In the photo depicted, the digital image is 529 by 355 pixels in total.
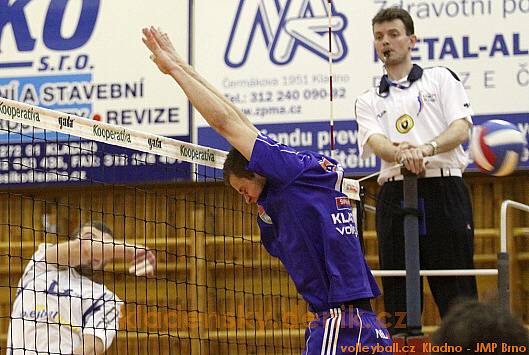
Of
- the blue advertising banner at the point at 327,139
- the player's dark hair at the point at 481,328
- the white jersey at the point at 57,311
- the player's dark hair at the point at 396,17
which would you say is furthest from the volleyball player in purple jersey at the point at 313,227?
the blue advertising banner at the point at 327,139

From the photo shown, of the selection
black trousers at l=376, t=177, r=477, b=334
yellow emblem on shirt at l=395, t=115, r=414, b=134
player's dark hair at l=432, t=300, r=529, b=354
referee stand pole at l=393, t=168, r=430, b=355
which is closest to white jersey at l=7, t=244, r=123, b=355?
black trousers at l=376, t=177, r=477, b=334

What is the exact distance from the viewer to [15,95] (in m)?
11.1

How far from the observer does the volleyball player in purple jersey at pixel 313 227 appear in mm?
4633

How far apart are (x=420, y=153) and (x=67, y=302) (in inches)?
115

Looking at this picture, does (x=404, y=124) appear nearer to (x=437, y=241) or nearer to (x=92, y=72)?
(x=437, y=241)

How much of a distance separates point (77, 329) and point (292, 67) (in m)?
4.24

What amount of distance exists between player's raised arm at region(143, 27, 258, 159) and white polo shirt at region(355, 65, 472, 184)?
2.29 m

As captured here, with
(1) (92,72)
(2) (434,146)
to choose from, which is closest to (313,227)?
(2) (434,146)

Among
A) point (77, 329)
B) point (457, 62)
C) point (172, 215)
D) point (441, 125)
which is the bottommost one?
point (77, 329)

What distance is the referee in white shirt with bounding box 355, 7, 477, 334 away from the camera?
269 inches

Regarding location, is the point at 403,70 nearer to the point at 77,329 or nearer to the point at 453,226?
the point at 453,226

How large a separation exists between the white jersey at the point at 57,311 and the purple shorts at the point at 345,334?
2939mm

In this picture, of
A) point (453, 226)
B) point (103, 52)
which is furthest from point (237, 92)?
point (453, 226)

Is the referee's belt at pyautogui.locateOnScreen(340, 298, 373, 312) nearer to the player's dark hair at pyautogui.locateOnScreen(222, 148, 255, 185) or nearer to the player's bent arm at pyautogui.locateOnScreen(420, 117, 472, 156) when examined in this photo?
the player's dark hair at pyautogui.locateOnScreen(222, 148, 255, 185)
